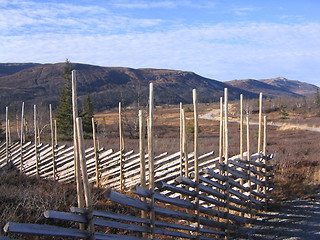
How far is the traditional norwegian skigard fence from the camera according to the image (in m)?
3.12

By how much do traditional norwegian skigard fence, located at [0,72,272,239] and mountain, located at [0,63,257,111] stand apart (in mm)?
76641

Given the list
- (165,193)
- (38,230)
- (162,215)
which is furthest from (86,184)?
(165,193)

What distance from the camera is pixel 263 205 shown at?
7.02 metres

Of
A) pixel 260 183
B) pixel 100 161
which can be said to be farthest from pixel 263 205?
pixel 100 161

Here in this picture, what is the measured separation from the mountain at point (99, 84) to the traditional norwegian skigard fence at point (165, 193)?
76641mm

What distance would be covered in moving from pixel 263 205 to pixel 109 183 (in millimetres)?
4046

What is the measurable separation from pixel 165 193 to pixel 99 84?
137111mm

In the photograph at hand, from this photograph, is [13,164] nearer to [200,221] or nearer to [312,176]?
[200,221]

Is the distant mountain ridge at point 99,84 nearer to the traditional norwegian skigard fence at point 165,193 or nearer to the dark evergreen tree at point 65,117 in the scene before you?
the dark evergreen tree at point 65,117

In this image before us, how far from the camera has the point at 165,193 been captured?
725cm

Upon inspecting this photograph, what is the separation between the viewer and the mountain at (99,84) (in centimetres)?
9544

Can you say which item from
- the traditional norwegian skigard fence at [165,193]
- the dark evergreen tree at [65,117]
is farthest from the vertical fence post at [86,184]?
the dark evergreen tree at [65,117]

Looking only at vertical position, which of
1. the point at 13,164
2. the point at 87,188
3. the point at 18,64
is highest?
the point at 18,64

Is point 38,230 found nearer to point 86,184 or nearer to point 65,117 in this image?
point 86,184
